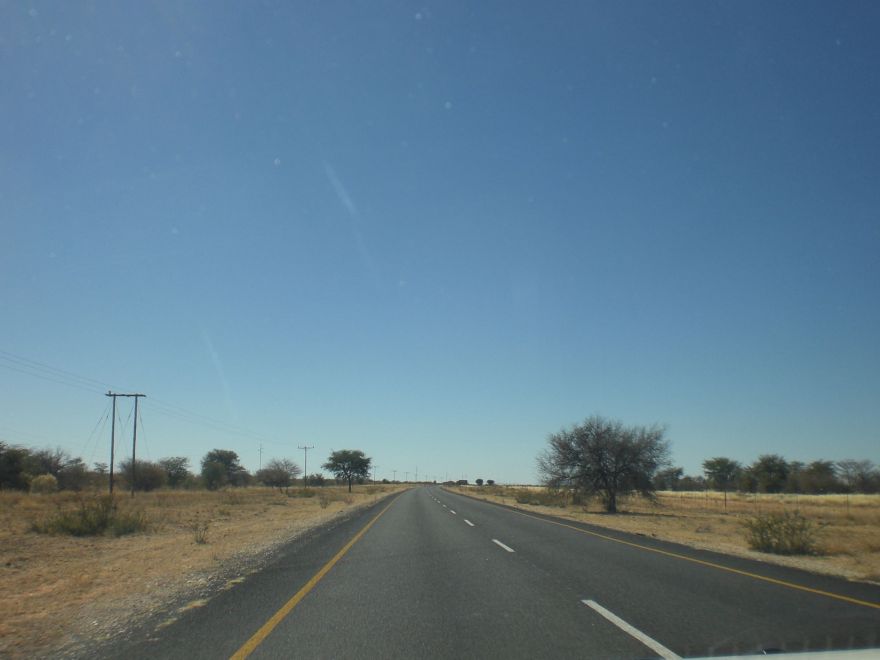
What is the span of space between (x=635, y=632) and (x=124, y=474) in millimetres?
93622

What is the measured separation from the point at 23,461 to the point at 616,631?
200 ft

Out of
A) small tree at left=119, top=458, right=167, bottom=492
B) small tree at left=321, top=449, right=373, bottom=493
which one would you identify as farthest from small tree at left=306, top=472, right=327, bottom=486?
small tree at left=119, top=458, right=167, bottom=492

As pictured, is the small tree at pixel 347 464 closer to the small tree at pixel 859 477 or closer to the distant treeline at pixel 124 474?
the distant treeline at pixel 124 474

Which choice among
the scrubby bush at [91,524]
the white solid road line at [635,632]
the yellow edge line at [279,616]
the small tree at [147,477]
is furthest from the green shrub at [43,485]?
the white solid road line at [635,632]

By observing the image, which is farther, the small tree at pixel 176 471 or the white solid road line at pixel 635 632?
the small tree at pixel 176 471

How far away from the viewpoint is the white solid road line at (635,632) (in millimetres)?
5777

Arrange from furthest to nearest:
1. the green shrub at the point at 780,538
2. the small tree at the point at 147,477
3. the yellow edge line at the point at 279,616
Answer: the small tree at the point at 147,477 → the green shrub at the point at 780,538 → the yellow edge line at the point at 279,616

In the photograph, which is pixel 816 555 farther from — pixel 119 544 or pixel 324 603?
pixel 119 544

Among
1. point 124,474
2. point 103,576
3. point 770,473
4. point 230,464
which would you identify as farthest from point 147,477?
point 770,473

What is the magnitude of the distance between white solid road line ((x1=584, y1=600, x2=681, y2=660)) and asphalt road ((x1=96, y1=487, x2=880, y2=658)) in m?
0.02

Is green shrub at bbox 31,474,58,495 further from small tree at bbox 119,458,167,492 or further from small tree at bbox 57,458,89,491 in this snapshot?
small tree at bbox 119,458,167,492

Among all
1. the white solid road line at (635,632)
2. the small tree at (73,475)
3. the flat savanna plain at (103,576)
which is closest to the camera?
the white solid road line at (635,632)

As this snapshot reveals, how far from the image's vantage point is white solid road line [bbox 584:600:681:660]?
19.0ft

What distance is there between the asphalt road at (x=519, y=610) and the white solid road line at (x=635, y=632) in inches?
0.7
